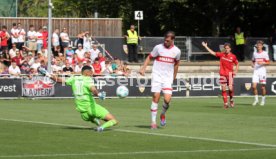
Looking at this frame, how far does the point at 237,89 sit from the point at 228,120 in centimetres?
1835

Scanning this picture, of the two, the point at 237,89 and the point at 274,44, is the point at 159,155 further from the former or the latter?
the point at 274,44

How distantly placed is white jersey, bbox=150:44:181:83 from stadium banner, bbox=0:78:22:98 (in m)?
18.5

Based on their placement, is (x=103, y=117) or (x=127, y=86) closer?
(x=103, y=117)

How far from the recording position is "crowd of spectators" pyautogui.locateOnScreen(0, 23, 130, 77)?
40500 millimetres

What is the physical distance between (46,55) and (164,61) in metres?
23.4

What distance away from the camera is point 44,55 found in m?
43.3

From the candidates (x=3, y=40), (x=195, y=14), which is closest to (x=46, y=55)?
(x=3, y=40)

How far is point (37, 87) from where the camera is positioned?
3903cm

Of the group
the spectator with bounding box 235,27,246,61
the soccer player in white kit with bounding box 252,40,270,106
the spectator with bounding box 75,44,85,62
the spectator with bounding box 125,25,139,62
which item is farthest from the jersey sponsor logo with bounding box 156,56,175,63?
the spectator with bounding box 235,27,246,61

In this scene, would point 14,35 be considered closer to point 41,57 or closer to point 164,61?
point 41,57

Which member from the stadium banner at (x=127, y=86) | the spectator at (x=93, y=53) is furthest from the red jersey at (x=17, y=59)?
the spectator at (x=93, y=53)

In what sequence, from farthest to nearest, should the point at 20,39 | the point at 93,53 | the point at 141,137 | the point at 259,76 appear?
the point at 93,53
the point at 20,39
the point at 259,76
the point at 141,137

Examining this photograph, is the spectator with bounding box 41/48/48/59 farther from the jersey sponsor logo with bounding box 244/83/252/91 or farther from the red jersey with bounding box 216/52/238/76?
the red jersey with bounding box 216/52/238/76

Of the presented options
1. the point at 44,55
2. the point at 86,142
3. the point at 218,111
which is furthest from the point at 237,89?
the point at 86,142
